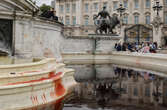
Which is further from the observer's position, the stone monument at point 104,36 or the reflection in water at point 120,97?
the stone monument at point 104,36

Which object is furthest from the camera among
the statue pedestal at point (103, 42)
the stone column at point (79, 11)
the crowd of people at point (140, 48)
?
the stone column at point (79, 11)

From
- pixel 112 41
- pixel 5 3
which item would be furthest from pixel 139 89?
pixel 112 41

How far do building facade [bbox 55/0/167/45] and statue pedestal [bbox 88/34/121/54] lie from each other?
36.2 metres

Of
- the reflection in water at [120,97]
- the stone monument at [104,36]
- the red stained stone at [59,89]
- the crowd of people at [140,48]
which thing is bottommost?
the reflection in water at [120,97]

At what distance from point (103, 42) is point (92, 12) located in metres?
45.0

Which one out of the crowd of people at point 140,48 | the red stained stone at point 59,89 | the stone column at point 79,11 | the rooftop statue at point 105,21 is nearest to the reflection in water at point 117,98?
the red stained stone at point 59,89

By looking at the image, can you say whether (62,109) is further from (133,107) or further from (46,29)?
(46,29)

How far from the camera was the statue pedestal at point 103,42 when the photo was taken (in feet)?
66.4

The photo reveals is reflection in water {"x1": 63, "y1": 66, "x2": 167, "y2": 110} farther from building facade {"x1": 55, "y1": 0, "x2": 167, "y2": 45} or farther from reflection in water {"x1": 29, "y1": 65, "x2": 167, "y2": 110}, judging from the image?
building facade {"x1": 55, "y1": 0, "x2": 167, "y2": 45}

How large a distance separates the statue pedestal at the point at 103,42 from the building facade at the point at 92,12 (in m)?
36.2

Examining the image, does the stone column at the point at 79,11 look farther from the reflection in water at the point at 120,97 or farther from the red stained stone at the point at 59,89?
the red stained stone at the point at 59,89

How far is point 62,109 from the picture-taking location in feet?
17.7

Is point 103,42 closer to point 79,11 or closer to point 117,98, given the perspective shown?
point 117,98

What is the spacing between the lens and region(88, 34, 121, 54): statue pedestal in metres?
20.2
